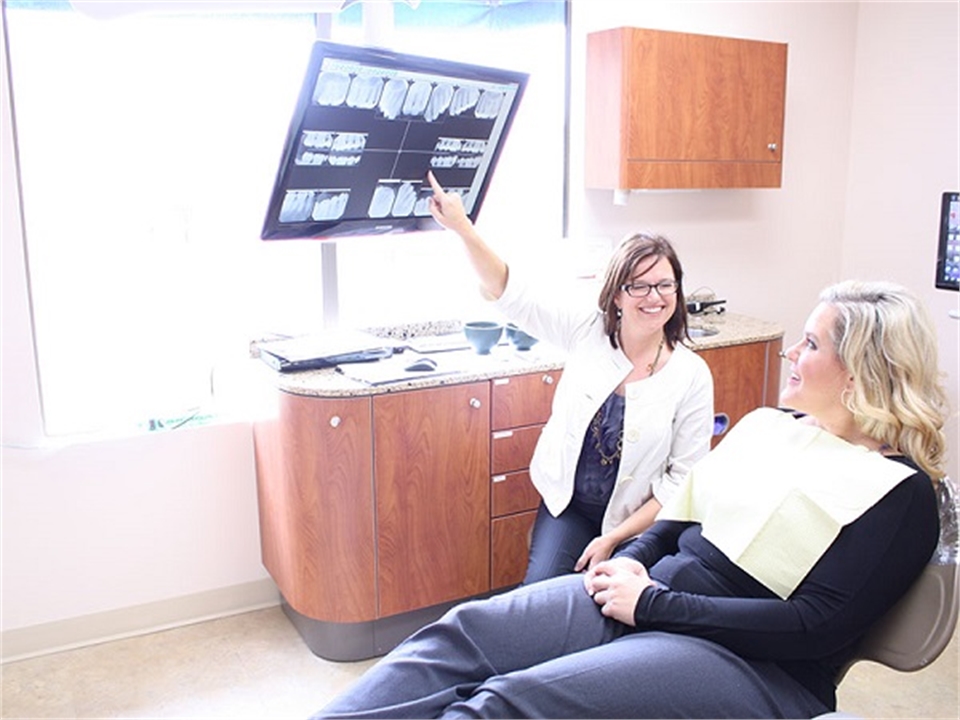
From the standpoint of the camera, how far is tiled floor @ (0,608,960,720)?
2.41 metres

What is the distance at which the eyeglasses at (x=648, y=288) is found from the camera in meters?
2.23

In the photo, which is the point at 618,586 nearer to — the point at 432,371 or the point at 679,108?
the point at 432,371

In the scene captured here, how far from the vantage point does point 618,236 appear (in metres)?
3.47

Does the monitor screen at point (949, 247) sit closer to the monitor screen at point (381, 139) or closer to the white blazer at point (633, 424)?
the white blazer at point (633, 424)

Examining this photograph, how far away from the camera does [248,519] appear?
292 centimetres

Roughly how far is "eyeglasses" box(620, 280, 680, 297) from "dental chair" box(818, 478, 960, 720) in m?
0.86

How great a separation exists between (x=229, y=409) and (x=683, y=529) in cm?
163

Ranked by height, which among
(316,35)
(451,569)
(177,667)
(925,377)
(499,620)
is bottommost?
(177,667)

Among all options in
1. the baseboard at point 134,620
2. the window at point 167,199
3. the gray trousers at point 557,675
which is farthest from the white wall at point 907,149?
the baseboard at point 134,620

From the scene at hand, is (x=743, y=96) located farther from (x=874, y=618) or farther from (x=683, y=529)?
(x=874, y=618)

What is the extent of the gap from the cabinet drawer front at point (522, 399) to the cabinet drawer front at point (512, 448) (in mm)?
22

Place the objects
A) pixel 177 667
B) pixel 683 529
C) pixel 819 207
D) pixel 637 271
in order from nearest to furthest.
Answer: pixel 683 529 < pixel 637 271 < pixel 177 667 < pixel 819 207

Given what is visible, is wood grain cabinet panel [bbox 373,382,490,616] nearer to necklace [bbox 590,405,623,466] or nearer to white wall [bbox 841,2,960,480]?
necklace [bbox 590,405,623,466]

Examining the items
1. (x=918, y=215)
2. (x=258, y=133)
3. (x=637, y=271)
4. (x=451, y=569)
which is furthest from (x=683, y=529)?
(x=918, y=215)
